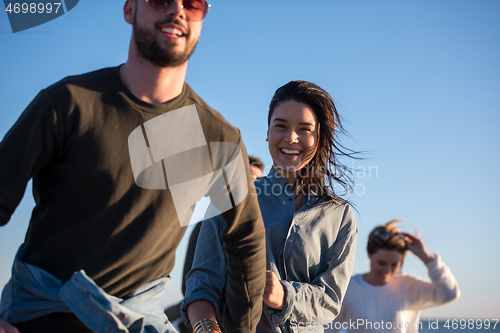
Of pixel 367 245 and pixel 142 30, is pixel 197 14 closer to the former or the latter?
pixel 142 30

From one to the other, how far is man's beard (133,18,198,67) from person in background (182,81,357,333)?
1.04m

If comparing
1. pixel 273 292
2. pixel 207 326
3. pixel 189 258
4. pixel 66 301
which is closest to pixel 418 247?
pixel 189 258

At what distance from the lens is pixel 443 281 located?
433cm

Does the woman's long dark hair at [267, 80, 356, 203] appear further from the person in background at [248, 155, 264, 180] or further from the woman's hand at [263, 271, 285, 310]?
the person in background at [248, 155, 264, 180]

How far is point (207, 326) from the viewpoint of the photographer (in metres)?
2.13

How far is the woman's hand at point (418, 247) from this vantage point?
175 inches

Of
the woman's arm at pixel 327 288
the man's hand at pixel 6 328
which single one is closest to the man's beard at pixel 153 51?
the man's hand at pixel 6 328

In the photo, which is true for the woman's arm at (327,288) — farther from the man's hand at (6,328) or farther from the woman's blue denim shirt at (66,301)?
the man's hand at (6,328)

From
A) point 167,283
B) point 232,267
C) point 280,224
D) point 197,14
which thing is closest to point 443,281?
point 280,224

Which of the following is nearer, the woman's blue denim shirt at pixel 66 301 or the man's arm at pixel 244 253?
the woman's blue denim shirt at pixel 66 301

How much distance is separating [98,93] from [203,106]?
405mm

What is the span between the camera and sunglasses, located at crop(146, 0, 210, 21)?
1636mm

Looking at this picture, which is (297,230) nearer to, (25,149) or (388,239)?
(25,149)

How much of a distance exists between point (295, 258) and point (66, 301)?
1.35m
